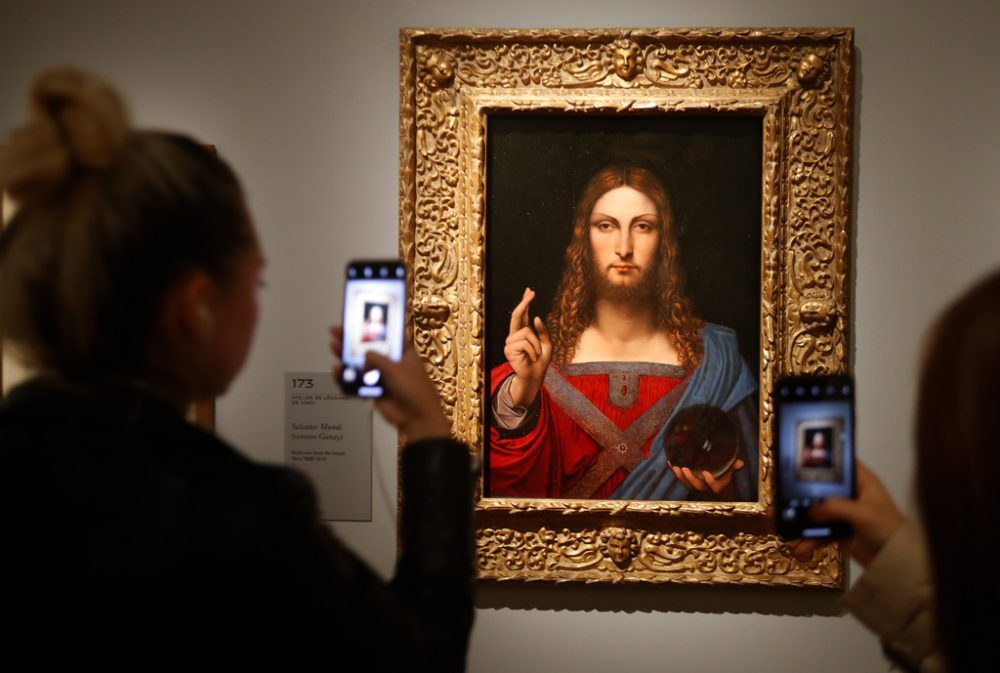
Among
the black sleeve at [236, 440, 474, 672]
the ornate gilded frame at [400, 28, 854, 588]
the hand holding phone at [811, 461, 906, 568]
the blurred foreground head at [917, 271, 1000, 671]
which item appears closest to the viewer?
the blurred foreground head at [917, 271, 1000, 671]

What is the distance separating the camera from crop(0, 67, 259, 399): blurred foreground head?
2.54 feet

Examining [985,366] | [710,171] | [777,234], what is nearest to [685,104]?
[710,171]

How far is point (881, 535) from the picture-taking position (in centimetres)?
120

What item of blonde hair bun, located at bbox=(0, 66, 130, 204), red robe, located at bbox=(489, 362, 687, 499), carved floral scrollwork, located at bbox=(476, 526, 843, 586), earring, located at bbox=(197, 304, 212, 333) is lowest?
carved floral scrollwork, located at bbox=(476, 526, 843, 586)

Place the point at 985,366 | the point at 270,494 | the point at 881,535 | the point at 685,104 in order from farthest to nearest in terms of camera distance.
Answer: the point at 685,104 < the point at 881,535 < the point at 270,494 < the point at 985,366

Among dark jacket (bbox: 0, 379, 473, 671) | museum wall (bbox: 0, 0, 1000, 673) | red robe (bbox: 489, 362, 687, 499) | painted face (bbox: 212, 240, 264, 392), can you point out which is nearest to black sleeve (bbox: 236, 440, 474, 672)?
dark jacket (bbox: 0, 379, 473, 671)

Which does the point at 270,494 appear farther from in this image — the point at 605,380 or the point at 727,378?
the point at 727,378

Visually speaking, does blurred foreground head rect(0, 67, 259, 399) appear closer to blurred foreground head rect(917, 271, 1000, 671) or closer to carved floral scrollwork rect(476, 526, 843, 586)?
blurred foreground head rect(917, 271, 1000, 671)

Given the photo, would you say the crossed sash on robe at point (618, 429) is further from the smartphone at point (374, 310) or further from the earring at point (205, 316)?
the earring at point (205, 316)

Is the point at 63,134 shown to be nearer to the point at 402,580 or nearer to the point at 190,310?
the point at 190,310

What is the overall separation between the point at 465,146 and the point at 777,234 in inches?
34.7

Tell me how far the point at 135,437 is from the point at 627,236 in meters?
1.62

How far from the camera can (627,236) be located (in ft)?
7.20

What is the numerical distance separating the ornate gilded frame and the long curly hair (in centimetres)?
18
